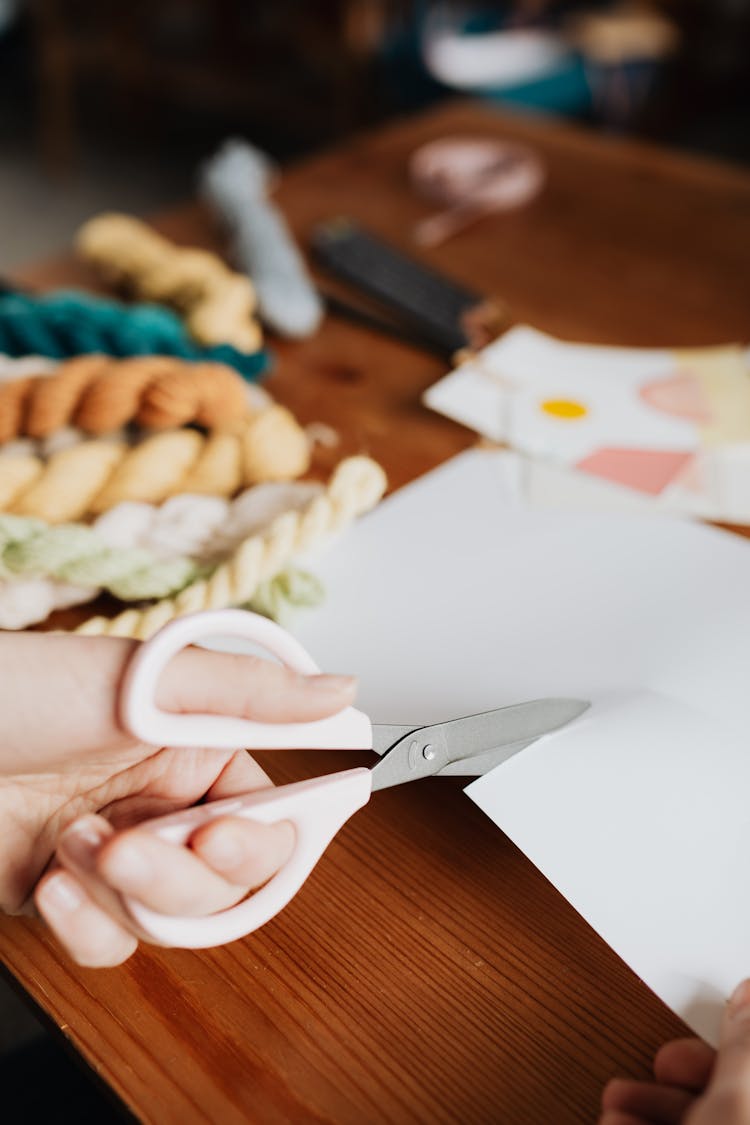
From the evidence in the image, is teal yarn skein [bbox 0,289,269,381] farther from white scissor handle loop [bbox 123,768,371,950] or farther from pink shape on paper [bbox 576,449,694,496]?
white scissor handle loop [bbox 123,768,371,950]

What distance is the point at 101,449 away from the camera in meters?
0.59

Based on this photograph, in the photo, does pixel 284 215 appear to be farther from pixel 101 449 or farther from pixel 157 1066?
pixel 157 1066

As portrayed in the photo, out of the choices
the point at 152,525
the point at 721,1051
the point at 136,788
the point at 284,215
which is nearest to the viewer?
the point at 721,1051

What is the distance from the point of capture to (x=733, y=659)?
1.63 feet

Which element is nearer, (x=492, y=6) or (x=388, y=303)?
(x=388, y=303)

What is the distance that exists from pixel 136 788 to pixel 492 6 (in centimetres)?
239

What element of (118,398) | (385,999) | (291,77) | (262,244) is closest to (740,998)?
(385,999)

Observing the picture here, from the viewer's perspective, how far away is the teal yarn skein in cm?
69

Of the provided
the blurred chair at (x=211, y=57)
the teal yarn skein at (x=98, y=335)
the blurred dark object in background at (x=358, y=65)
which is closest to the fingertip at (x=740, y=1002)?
the teal yarn skein at (x=98, y=335)

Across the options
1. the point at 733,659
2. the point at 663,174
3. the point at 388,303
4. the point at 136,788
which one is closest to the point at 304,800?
the point at 136,788

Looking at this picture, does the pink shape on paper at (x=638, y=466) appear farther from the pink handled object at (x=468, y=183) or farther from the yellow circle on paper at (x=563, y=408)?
the pink handled object at (x=468, y=183)

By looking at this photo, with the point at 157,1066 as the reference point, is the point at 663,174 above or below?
above

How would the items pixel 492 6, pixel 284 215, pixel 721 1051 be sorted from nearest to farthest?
pixel 721 1051 → pixel 284 215 → pixel 492 6

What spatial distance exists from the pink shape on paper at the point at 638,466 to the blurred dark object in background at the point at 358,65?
1475mm
